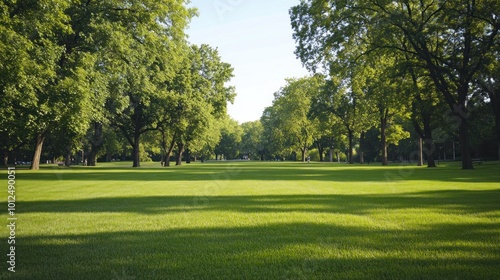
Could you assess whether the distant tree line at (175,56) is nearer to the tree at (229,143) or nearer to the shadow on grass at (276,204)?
the shadow on grass at (276,204)

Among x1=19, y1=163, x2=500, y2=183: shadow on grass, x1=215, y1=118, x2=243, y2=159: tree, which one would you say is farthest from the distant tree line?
x1=215, y1=118, x2=243, y2=159: tree

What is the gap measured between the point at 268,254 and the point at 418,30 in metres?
28.3

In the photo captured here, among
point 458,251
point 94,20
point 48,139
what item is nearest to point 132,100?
point 94,20

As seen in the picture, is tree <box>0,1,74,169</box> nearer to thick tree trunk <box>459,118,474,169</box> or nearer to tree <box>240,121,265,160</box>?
thick tree trunk <box>459,118,474,169</box>

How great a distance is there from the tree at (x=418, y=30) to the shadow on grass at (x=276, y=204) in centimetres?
2023

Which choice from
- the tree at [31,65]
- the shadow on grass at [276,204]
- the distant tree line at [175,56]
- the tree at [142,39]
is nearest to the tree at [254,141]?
the distant tree line at [175,56]

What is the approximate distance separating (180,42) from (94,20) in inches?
295

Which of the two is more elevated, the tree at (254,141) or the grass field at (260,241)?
the tree at (254,141)

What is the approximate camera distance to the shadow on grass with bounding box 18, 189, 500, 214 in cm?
926

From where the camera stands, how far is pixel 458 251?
17.1 ft

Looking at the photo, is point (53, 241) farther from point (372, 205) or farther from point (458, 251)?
point (372, 205)

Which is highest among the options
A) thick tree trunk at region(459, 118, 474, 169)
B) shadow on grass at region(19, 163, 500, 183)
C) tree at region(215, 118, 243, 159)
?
tree at region(215, 118, 243, 159)

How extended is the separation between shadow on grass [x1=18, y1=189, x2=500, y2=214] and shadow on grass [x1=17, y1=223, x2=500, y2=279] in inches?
98.4

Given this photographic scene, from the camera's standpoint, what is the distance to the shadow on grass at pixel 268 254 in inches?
173
